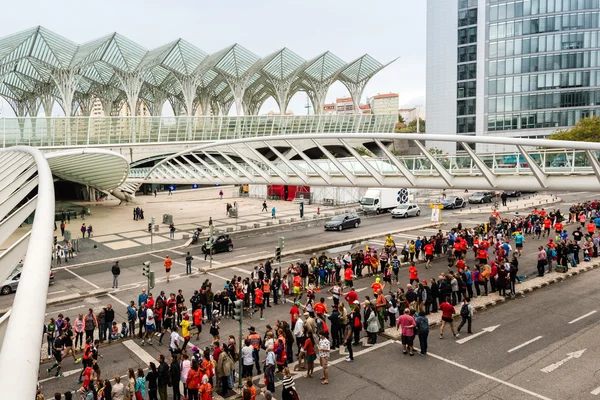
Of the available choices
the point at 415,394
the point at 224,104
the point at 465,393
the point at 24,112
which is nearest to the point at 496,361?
the point at 465,393

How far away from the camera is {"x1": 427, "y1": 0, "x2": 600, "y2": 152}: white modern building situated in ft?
234

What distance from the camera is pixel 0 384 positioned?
301 cm

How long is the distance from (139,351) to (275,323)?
4.36 m

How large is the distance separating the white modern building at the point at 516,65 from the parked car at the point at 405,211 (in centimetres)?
3608

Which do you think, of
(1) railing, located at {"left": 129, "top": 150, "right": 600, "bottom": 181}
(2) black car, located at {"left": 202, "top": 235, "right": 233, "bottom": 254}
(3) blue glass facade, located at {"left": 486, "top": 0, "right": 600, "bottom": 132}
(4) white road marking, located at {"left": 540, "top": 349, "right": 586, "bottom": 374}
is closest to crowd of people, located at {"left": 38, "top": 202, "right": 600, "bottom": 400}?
(4) white road marking, located at {"left": 540, "top": 349, "right": 586, "bottom": 374}

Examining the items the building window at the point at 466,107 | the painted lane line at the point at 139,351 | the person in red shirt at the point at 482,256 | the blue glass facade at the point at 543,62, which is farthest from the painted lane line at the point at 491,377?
the building window at the point at 466,107

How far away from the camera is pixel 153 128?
59.7 m

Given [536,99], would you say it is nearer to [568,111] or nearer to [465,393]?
[568,111]

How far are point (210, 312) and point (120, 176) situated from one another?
2948 cm

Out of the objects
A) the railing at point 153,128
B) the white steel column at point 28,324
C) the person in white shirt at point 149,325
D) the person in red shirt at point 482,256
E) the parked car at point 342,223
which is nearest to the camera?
the white steel column at point 28,324

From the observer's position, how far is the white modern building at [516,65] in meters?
71.3

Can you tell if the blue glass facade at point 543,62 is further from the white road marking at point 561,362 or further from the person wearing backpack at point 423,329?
the person wearing backpack at point 423,329

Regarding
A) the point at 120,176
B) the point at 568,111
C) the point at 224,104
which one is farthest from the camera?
the point at 224,104

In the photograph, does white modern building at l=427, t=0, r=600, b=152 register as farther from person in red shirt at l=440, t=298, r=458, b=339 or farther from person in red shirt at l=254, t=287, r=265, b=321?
person in red shirt at l=254, t=287, r=265, b=321
